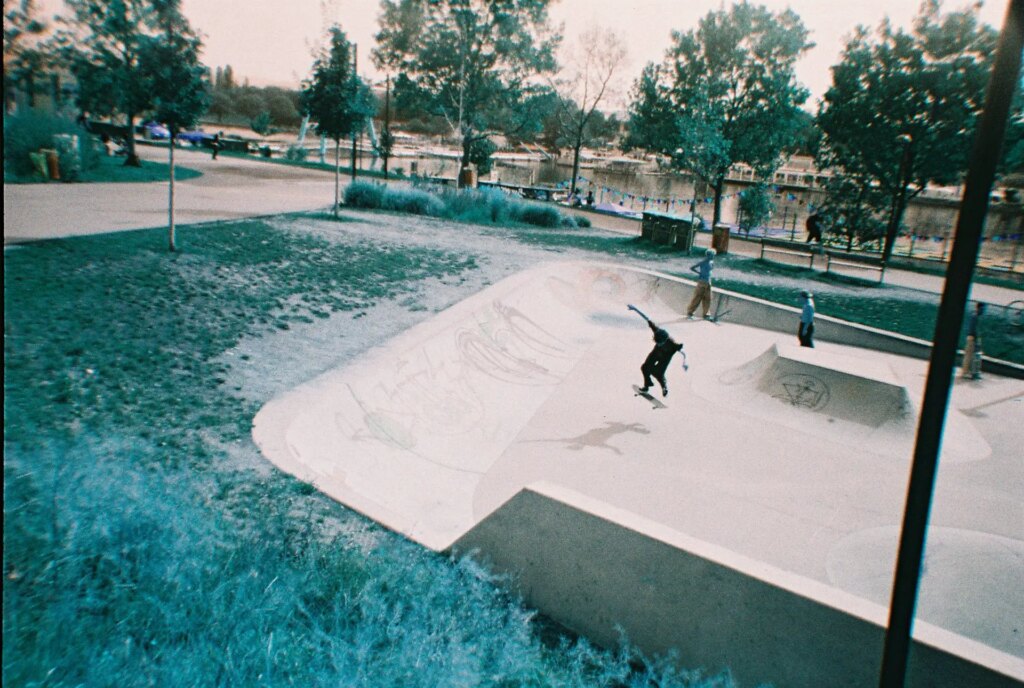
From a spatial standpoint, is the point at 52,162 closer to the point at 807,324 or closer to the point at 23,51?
the point at 23,51

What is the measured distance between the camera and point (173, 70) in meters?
12.0

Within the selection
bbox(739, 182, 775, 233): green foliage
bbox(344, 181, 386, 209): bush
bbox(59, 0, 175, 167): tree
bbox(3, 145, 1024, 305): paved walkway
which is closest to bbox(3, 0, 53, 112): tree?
bbox(59, 0, 175, 167): tree

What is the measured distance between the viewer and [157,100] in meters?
12.0

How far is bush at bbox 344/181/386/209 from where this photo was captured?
2455 cm

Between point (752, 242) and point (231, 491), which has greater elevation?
point (752, 242)

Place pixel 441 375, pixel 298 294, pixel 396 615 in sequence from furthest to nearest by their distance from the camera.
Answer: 1. pixel 298 294
2. pixel 441 375
3. pixel 396 615


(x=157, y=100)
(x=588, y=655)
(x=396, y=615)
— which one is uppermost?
(x=157, y=100)

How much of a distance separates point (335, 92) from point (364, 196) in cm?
515

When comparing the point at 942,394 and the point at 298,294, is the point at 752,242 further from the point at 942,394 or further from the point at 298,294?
the point at 942,394

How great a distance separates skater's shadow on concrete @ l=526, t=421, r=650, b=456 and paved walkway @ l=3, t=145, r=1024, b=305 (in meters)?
5.25

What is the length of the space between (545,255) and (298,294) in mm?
9291

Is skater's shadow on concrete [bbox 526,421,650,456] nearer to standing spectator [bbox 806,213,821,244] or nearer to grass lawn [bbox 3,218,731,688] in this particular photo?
grass lawn [bbox 3,218,731,688]

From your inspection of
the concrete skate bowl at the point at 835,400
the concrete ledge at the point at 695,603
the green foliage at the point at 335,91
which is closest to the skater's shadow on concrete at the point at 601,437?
the concrete skate bowl at the point at 835,400

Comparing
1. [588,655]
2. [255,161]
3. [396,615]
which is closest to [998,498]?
[588,655]
